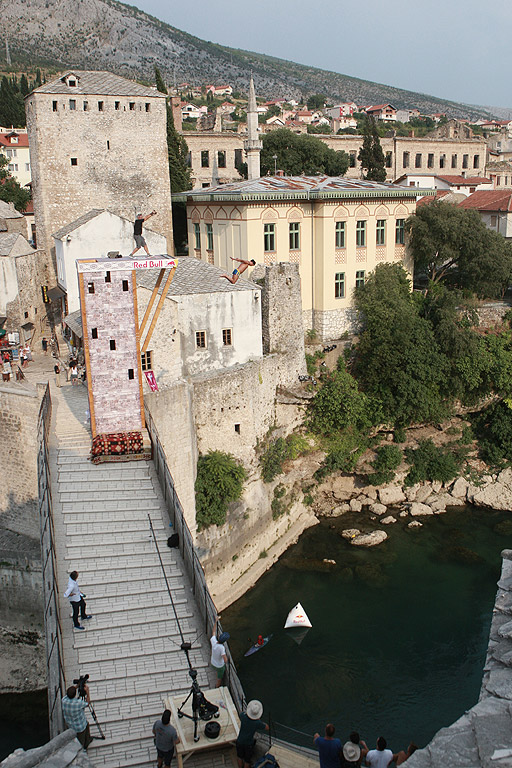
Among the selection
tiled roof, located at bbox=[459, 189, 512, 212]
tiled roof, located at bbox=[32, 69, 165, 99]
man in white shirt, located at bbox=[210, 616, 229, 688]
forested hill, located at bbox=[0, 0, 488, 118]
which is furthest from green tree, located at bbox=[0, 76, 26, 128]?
man in white shirt, located at bbox=[210, 616, 229, 688]

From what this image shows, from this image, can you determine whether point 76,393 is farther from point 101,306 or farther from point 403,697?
point 403,697

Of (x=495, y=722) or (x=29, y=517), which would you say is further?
(x=29, y=517)

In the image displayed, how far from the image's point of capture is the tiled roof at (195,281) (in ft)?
71.3

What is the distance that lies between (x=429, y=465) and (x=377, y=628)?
902cm

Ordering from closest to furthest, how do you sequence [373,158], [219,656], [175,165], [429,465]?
[219,656]
[429,465]
[175,165]
[373,158]

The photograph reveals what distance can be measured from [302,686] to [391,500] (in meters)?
9.95

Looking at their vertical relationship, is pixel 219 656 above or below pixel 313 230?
below

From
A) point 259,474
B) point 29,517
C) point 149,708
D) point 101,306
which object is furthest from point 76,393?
point 149,708

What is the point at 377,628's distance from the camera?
19.4 m

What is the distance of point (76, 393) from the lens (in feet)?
65.3

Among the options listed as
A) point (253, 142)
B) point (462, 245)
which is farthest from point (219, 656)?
point (253, 142)

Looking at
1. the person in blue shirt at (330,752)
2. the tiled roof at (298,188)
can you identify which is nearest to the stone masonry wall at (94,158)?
the tiled roof at (298,188)

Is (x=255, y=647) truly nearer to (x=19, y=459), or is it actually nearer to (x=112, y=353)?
(x=19, y=459)

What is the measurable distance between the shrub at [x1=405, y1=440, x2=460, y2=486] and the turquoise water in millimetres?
2038
